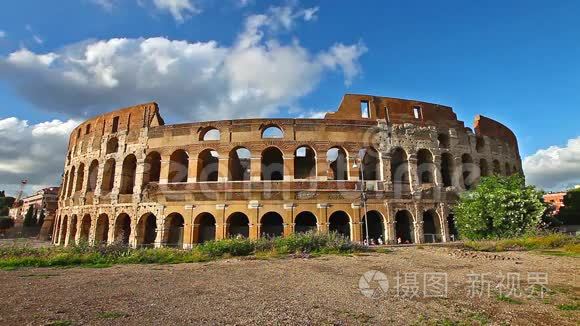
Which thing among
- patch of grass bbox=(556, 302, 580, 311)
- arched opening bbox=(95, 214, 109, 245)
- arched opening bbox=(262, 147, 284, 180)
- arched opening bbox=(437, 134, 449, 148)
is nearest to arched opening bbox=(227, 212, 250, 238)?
arched opening bbox=(262, 147, 284, 180)

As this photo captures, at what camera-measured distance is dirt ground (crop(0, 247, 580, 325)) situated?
5.40 metres

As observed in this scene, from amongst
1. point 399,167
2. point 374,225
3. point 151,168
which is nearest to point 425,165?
point 399,167

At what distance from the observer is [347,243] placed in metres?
14.9

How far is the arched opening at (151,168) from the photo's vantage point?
Answer: 2262 cm

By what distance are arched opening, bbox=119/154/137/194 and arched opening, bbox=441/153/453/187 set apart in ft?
73.1

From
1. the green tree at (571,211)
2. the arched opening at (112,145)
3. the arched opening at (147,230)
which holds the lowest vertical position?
the arched opening at (147,230)

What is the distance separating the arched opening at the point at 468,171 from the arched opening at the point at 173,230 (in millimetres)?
20160

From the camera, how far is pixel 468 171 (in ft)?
79.2

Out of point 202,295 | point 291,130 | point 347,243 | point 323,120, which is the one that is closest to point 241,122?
point 291,130

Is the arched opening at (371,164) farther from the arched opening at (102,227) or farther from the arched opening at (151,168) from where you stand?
the arched opening at (102,227)

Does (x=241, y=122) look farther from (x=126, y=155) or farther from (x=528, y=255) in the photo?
(x=528, y=255)

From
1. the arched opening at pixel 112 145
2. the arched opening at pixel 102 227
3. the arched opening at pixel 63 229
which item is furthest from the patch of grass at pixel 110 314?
the arched opening at pixel 63 229

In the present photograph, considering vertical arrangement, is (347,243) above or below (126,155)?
below

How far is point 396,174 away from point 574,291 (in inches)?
615
